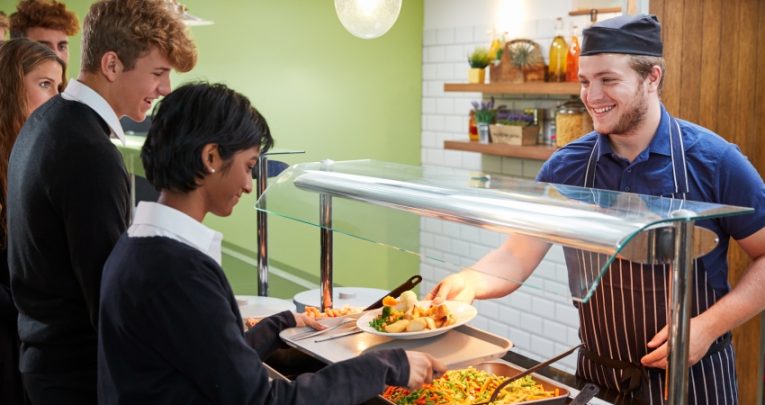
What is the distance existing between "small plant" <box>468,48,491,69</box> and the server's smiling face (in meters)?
2.91

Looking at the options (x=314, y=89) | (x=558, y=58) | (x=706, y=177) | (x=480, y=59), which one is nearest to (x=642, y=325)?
(x=706, y=177)

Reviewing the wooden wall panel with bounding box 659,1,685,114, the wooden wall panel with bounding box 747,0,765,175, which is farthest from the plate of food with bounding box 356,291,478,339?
the wooden wall panel with bounding box 747,0,765,175

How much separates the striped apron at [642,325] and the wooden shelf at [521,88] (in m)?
2.24

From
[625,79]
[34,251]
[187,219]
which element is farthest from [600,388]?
[34,251]

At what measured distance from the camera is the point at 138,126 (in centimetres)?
538

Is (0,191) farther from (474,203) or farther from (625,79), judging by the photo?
(625,79)

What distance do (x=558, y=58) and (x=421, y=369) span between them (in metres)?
3.43

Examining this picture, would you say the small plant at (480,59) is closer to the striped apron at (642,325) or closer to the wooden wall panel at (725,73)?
the wooden wall panel at (725,73)

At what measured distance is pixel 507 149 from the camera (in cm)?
510

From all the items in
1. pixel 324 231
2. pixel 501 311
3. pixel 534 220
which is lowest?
pixel 501 311

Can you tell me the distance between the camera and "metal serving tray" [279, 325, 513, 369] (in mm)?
2061

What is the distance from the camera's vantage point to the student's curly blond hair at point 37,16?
399 centimetres

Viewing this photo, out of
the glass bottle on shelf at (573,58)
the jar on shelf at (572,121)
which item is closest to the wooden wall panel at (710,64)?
the jar on shelf at (572,121)

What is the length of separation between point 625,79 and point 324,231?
3.32 ft
